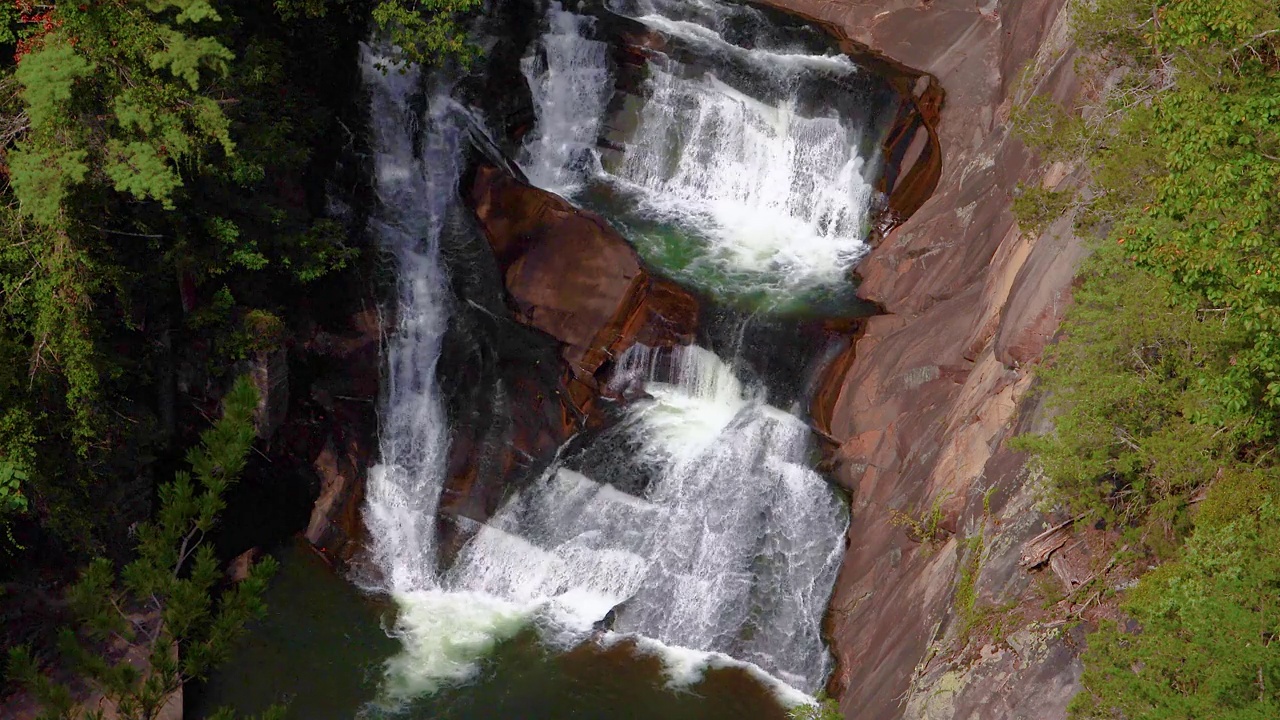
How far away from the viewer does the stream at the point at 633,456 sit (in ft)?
71.3

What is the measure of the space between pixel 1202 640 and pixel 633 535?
12883mm

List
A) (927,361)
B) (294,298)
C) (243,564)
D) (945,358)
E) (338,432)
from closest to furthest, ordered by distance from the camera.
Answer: (945,358) < (927,361) < (294,298) < (243,564) < (338,432)

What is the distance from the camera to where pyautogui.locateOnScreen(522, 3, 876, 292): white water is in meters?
26.5

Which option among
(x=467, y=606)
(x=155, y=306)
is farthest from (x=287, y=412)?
(x=467, y=606)

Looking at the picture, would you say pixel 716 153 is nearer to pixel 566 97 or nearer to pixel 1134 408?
pixel 566 97

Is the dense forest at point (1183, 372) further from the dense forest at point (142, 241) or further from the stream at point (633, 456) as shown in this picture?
the dense forest at point (142, 241)

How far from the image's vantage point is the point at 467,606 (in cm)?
2334

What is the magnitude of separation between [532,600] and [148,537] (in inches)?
408

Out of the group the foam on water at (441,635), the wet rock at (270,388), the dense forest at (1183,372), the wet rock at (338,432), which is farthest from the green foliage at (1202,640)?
the wet rock at (270,388)

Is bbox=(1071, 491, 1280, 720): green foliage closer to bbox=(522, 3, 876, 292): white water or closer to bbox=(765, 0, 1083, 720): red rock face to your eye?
bbox=(765, 0, 1083, 720): red rock face

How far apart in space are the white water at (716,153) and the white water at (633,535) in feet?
13.0

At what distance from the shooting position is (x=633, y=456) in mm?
23516

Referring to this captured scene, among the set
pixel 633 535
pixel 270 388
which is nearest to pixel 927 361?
pixel 633 535

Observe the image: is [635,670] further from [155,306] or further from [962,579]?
[155,306]
